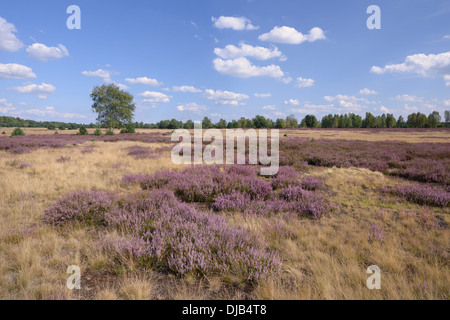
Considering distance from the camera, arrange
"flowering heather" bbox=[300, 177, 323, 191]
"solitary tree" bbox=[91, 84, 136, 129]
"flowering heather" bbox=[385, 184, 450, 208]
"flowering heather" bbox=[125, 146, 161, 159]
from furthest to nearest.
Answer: "solitary tree" bbox=[91, 84, 136, 129] → "flowering heather" bbox=[125, 146, 161, 159] → "flowering heather" bbox=[300, 177, 323, 191] → "flowering heather" bbox=[385, 184, 450, 208]

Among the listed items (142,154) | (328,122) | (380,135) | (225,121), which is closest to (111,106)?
(142,154)

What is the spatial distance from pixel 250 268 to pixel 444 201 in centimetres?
635

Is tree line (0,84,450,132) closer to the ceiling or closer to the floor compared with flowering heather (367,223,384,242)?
closer to the ceiling

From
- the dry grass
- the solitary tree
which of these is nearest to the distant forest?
the dry grass

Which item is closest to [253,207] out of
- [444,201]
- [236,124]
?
[444,201]

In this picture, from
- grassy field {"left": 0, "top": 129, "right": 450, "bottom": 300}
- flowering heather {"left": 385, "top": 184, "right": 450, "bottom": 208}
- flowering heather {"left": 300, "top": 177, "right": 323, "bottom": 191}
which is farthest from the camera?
flowering heather {"left": 300, "top": 177, "right": 323, "bottom": 191}

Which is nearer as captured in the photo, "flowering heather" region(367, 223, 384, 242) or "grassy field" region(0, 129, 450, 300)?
"grassy field" region(0, 129, 450, 300)

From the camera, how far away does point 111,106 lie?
48.8 metres

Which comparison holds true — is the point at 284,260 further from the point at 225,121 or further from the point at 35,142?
the point at 225,121

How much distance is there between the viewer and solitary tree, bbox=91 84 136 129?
48.1 meters

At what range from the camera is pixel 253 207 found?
4977 millimetres

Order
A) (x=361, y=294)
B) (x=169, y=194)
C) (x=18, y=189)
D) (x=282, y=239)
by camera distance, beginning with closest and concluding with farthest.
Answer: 1. (x=361, y=294)
2. (x=282, y=239)
3. (x=169, y=194)
4. (x=18, y=189)

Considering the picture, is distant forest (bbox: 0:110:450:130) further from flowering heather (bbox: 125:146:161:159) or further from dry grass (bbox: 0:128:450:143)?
flowering heather (bbox: 125:146:161:159)
